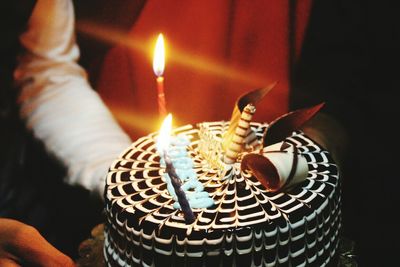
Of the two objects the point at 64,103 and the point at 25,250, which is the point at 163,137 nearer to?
the point at 25,250

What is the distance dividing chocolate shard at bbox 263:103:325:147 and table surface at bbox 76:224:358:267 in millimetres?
488

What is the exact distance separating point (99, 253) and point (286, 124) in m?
0.91

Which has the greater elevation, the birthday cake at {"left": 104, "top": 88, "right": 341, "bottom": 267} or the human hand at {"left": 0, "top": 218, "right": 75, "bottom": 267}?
the birthday cake at {"left": 104, "top": 88, "right": 341, "bottom": 267}

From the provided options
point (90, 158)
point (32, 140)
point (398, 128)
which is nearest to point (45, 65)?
point (32, 140)

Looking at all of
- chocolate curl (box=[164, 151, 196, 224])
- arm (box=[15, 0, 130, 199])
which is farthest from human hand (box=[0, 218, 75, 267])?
arm (box=[15, 0, 130, 199])

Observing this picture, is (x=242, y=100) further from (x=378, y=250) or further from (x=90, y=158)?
(x=378, y=250)

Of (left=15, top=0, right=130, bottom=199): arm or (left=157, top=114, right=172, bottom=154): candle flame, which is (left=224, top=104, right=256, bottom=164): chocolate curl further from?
(left=15, top=0, right=130, bottom=199): arm

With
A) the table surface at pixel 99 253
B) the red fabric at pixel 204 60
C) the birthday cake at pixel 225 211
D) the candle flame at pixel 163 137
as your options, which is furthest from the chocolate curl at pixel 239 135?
the red fabric at pixel 204 60

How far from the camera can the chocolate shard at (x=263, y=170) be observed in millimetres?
1271

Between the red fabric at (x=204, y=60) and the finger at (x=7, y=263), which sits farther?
the red fabric at (x=204, y=60)

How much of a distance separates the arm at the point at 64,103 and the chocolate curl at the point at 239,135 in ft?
2.88

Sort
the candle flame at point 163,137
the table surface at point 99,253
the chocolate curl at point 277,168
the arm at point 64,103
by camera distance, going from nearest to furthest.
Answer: the candle flame at point 163,137 < the chocolate curl at point 277,168 < the table surface at point 99,253 < the arm at point 64,103

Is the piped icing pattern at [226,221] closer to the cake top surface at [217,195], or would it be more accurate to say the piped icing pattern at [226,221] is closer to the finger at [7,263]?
the cake top surface at [217,195]

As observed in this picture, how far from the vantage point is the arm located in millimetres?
2197
